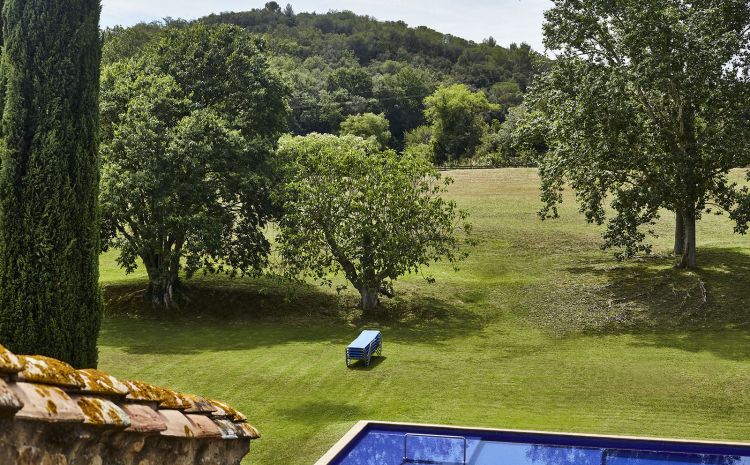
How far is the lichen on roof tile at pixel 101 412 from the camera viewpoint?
369 centimetres

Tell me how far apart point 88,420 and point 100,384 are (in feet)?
1.04

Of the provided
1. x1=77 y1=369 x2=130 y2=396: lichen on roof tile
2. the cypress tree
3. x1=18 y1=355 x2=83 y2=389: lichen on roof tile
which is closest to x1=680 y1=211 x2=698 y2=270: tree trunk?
the cypress tree

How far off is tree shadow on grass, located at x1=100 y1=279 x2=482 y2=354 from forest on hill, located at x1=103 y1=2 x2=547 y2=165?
39.2 metres

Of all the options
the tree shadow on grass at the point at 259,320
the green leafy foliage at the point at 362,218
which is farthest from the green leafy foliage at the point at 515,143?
the tree shadow on grass at the point at 259,320

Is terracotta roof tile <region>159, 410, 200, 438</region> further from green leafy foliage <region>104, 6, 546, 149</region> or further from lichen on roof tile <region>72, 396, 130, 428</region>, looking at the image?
green leafy foliage <region>104, 6, 546, 149</region>

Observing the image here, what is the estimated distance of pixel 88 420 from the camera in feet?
12.0

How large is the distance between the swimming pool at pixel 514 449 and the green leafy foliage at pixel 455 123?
258 feet

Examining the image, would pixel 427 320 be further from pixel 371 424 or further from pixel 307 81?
pixel 307 81

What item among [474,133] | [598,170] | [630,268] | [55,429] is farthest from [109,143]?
[474,133]

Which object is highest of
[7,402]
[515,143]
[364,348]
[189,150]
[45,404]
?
[515,143]

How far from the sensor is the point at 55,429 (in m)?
3.53

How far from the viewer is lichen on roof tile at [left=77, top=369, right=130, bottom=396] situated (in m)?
3.84

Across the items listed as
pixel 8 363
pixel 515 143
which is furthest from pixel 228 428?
pixel 515 143

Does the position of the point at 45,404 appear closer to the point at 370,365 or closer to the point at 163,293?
the point at 370,365
